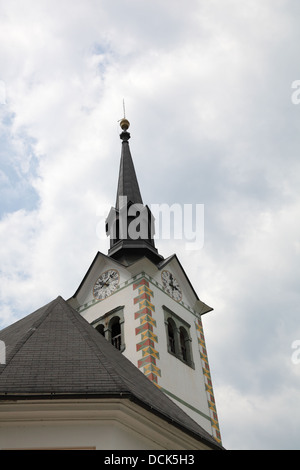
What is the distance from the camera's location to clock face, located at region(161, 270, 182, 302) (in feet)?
73.5

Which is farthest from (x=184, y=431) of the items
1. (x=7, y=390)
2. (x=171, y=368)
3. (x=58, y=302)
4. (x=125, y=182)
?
(x=125, y=182)

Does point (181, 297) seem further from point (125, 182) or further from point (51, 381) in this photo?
point (51, 381)

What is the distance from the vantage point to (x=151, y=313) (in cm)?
1986

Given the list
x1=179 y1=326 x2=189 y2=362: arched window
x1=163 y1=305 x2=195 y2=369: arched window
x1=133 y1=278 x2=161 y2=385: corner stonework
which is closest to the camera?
x1=133 y1=278 x2=161 y2=385: corner stonework

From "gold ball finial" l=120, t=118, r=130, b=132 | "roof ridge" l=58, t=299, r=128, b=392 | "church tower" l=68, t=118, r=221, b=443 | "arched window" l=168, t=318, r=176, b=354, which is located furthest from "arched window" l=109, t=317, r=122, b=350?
"gold ball finial" l=120, t=118, r=130, b=132

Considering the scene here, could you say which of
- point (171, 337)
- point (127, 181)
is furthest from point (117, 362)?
point (127, 181)

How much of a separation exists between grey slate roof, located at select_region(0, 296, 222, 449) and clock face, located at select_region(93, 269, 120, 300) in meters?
9.24

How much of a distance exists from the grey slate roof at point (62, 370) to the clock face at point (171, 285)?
32.5 ft

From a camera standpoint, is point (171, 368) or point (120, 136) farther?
point (120, 136)

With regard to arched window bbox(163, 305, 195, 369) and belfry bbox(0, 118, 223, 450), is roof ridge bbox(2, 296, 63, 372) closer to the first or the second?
belfry bbox(0, 118, 223, 450)

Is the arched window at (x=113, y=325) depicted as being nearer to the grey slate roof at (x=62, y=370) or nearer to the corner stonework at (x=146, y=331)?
the corner stonework at (x=146, y=331)

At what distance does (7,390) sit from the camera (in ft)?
29.5

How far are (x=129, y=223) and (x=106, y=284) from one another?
14.7ft
